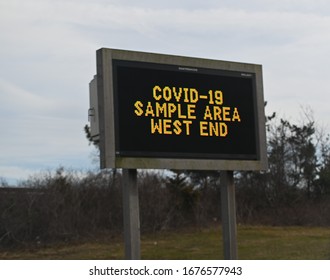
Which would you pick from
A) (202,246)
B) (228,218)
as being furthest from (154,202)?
(228,218)

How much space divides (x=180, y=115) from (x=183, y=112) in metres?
0.08

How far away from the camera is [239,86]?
41.2 ft

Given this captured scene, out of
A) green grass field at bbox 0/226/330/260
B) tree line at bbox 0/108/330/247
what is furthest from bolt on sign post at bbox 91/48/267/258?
tree line at bbox 0/108/330/247

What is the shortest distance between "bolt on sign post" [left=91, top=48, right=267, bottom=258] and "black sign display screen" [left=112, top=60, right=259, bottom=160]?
17 mm

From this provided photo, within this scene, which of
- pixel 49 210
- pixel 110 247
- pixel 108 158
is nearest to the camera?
pixel 108 158

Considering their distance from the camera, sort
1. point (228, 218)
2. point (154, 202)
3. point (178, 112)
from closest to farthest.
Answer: point (178, 112) → point (228, 218) → point (154, 202)

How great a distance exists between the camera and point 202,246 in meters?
21.2

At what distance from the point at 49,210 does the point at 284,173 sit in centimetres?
1757

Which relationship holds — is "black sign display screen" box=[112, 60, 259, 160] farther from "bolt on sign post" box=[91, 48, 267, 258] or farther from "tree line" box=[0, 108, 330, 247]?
"tree line" box=[0, 108, 330, 247]

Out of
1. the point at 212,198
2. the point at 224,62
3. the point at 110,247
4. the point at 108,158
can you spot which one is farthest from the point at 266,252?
the point at 212,198

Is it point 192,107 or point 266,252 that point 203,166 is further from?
point 266,252

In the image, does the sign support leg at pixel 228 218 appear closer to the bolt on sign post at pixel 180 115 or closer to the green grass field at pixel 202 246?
the bolt on sign post at pixel 180 115

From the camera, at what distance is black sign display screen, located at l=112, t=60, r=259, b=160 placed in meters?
11.2

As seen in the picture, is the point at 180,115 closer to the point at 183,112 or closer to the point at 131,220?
the point at 183,112
